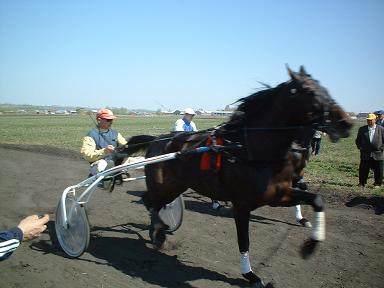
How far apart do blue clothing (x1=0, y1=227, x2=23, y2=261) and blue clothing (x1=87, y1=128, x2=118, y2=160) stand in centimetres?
355

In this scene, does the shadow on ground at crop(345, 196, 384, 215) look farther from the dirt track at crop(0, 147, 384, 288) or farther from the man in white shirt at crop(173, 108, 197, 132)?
the man in white shirt at crop(173, 108, 197, 132)

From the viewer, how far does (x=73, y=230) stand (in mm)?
5477

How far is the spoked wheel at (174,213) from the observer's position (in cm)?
629

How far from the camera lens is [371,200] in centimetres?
809

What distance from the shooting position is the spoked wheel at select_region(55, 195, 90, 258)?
522 centimetres

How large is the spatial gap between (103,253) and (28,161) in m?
9.84

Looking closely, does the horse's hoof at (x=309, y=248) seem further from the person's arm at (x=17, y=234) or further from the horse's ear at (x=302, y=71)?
the person's arm at (x=17, y=234)

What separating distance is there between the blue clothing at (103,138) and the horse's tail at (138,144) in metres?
0.28

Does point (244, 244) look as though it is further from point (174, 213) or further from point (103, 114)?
point (103, 114)

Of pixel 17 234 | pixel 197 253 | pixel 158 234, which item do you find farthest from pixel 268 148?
pixel 17 234

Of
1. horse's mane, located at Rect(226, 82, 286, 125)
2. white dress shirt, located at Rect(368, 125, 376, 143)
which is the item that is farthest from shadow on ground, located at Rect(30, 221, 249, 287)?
white dress shirt, located at Rect(368, 125, 376, 143)

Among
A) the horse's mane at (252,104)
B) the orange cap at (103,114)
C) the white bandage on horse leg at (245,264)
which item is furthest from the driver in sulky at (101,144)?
the white bandage on horse leg at (245,264)

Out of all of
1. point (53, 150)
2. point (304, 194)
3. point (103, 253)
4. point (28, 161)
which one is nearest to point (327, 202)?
point (304, 194)

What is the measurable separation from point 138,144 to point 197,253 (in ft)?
6.32
